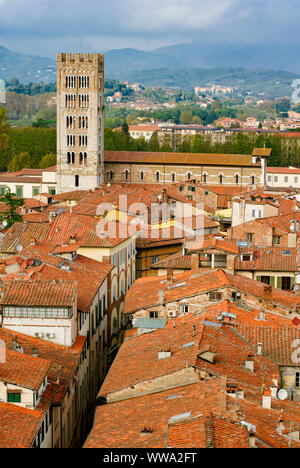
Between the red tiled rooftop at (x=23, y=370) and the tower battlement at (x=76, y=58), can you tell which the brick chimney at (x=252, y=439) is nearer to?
A: the red tiled rooftop at (x=23, y=370)

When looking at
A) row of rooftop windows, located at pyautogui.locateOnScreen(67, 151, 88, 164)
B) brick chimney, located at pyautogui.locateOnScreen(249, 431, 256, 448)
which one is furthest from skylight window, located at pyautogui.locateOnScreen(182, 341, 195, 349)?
row of rooftop windows, located at pyautogui.locateOnScreen(67, 151, 88, 164)

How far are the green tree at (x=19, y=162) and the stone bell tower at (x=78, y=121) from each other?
72.2ft

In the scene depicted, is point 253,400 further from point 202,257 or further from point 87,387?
point 202,257

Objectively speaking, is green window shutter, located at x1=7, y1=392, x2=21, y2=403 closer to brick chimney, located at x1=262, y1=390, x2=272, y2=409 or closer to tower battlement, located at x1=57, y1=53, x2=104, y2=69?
brick chimney, located at x1=262, y1=390, x2=272, y2=409

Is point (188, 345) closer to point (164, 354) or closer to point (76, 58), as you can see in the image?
point (164, 354)

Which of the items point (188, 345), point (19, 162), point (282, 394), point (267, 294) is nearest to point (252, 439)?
point (282, 394)

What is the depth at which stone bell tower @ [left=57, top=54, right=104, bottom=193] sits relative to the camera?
82.3 meters

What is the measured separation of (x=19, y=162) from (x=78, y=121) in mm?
23628

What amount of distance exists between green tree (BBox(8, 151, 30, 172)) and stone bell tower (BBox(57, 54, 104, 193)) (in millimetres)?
21995

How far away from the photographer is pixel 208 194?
2761 inches

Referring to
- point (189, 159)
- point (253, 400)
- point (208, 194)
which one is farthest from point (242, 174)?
point (253, 400)

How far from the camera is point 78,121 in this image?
272ft

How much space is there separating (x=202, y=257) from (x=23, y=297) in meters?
11.5

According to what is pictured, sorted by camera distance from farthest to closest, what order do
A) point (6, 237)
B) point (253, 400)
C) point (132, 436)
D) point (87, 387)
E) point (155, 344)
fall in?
point (6, 237)
point (87, 387)
point (155, 344)
point (253, 400)
point (132, 436)
